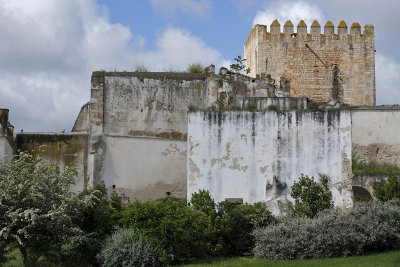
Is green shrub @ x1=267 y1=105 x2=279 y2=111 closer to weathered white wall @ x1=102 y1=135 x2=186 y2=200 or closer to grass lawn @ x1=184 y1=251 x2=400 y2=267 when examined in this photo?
weathered white wall @ x1=102 y1=135 x2=186 y2=200

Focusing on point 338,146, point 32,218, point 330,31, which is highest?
point 330,31

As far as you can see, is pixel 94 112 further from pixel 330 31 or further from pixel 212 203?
pixel 330 31

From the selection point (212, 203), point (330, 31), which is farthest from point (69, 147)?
point (330, 31)

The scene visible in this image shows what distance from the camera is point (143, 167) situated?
25.8 metres

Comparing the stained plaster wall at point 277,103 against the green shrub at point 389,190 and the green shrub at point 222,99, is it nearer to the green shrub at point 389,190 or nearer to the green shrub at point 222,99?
the green shrub at point 222,99

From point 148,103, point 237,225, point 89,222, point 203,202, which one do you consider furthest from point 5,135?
point 237,225

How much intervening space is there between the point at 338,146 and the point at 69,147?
35.9 feet

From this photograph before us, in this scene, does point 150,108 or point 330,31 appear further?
point 330,31

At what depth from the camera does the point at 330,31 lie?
1473 inches

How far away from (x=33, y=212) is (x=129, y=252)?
266 centimetres

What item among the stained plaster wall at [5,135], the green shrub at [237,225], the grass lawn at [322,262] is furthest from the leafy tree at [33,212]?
the stained plaster wall at [5,135]

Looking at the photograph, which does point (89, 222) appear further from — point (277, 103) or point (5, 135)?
point (277, 103)

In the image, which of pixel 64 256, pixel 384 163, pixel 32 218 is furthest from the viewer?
pixel 384 163

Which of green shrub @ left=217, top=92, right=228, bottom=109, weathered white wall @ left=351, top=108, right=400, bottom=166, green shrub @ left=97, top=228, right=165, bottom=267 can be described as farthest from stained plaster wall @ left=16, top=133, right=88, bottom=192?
weathered white wall @ left=351, top=108, right=400, bottom=166
